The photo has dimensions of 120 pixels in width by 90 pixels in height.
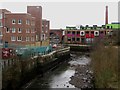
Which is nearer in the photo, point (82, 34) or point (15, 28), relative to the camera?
point (15, 28)

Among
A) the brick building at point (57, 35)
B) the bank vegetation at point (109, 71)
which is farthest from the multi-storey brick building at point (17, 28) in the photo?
the brick building at point (57, 35)

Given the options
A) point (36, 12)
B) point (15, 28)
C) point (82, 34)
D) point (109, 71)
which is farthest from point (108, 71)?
point (82, 34)

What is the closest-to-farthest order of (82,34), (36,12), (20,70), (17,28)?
(20,70), (17,28), (36,12), (82,34)

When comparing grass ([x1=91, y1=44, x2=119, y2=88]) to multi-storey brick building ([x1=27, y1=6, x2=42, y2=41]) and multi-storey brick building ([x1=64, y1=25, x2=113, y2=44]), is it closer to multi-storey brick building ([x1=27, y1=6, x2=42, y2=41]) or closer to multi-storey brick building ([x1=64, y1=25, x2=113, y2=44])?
multi-storey brick building ([x1=27, y1=6, x2=42, y2=41])

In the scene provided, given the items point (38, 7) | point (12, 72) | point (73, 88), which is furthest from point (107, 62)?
point (38, 7)

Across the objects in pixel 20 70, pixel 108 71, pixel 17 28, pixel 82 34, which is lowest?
pixel 20 70

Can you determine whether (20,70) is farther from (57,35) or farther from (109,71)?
(57,35)

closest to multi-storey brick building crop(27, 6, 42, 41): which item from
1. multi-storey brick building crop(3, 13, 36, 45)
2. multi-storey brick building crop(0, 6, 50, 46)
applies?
multi-storey brick building crop(0, 6, 50, 46)

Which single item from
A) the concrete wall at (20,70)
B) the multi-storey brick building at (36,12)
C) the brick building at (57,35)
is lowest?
the concrete wall at (20,70)

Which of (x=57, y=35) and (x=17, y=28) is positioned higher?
(x=17, y=28)

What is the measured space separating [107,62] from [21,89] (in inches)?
277

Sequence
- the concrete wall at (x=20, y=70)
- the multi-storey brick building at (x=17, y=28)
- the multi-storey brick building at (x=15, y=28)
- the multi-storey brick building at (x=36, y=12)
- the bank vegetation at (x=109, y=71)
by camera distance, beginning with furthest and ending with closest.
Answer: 1. the multi-storey brick building at (x=36, y=12)
2. the multi-storey brick building at (x=17, y=28)
3. the multi-storey brick building at (x=15, y=28)
4. the concrete wall at (x=20, y=70)
5. the bank vegetation at (x=109, y=71)

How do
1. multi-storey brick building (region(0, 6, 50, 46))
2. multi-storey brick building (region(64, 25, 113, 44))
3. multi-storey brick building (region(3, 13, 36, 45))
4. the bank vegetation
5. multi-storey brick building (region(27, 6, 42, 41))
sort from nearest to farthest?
the bank vegetation
multi-storey brick building (region(0, 6, 50, 46))
multi-storey brick building (region(3, 13, 36, 45))
multi-storey brick building (region(27, 6, 42, 41))
multi-storey brick building (region(64, 25, 113, 44))

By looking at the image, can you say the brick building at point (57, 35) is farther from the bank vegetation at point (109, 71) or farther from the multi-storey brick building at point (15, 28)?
the bank vegetation at point (109, 71)
